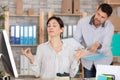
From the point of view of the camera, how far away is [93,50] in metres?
3.06

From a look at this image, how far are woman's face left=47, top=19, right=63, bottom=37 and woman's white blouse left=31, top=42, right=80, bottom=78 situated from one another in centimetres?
13

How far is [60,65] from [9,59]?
0.90 m

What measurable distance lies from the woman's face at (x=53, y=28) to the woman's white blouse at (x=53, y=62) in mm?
127

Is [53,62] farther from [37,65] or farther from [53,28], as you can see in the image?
[53,28]

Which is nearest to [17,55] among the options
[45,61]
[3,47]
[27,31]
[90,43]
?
[27,31]

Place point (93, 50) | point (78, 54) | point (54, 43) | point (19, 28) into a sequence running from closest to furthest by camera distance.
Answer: point (78, 54) → point (54, 43) → point (93, 50) → point (19, 28)

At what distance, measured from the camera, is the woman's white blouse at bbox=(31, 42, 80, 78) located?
8.50ft

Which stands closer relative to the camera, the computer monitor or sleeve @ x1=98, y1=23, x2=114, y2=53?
the computer monitor

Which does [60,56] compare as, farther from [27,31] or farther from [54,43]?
[27,31]

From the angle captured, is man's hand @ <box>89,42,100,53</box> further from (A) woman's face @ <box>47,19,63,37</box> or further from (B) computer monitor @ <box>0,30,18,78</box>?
(B) computer monitor @ <box>0,30,18,78</box>

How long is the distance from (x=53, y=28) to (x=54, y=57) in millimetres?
295

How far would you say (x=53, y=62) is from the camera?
2.61 m

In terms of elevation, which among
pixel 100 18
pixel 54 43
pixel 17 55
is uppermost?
pixel 100 18

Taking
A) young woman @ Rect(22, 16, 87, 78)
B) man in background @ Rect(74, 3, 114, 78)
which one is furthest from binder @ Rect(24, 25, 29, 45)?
young woman @ Rect(22, 16, 87, 78)
